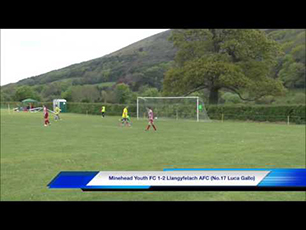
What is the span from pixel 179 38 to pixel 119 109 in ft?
45.1

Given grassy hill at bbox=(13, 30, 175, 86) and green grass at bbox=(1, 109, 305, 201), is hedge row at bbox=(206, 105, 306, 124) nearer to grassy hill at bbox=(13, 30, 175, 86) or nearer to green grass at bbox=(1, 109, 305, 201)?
green grass at bbox=(1, 109, 305, 201)

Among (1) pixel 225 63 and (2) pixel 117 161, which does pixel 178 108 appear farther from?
(2) pixel 117 161

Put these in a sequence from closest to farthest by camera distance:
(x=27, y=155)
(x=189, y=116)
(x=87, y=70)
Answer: (x=27, y=155), (x=189, y=116), (x=87, y=70)

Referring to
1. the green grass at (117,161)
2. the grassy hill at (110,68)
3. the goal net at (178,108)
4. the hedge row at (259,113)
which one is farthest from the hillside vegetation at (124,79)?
the green grass at (117,161)

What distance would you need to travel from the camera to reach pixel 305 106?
1237 inches

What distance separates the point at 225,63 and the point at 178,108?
8.81 m

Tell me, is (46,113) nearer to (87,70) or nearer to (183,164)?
(183,164)

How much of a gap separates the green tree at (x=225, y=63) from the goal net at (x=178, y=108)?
4696mm

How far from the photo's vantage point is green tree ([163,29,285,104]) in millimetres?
40875

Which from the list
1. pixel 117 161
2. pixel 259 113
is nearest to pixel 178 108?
pixel 259 113

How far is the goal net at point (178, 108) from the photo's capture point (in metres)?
37.2

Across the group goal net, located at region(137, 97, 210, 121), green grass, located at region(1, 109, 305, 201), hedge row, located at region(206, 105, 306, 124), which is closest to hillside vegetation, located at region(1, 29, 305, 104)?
goal net, located at region(137, 97, 210, 121)
